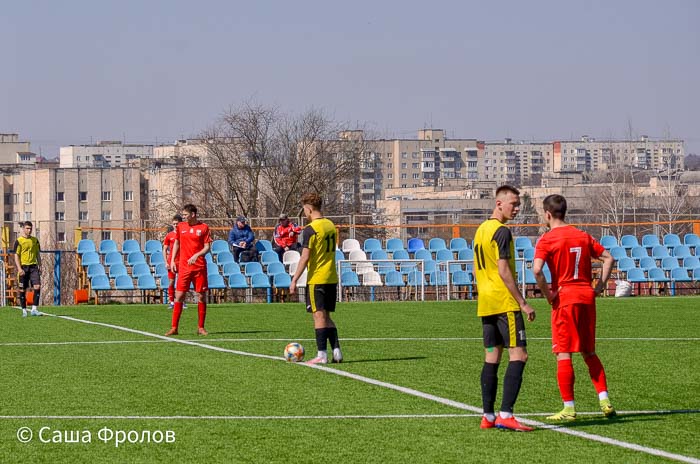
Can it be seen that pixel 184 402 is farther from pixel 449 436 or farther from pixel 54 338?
pixel 54 338

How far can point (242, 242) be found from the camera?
3083 cm

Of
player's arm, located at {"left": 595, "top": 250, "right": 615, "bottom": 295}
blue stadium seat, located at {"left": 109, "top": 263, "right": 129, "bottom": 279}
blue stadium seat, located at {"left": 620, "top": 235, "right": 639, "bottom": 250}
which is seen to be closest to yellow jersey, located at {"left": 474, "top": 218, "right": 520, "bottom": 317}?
player's arm, located at {"left": 595, "top": 250, "right": 615, "bottom": 295}

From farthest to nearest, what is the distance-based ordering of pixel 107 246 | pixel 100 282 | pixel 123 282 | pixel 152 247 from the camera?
pixel 152 247, pixel 107 246, pixel 123 282, pixel 100 282

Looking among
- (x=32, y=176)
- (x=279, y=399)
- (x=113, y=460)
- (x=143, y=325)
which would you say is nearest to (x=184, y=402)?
(x=279, y=399)

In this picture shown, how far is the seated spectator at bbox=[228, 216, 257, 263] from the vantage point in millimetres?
30844

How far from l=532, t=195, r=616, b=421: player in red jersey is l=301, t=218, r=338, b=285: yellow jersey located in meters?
4.36

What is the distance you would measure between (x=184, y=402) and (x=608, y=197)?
102 m

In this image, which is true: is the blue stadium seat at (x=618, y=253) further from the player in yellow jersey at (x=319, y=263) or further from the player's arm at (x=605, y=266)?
the player's arm at (x=605, y=266)

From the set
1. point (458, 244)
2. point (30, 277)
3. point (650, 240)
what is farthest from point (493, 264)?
point (650, 240)

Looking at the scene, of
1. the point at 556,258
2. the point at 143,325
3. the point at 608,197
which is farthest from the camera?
the point at 608,197

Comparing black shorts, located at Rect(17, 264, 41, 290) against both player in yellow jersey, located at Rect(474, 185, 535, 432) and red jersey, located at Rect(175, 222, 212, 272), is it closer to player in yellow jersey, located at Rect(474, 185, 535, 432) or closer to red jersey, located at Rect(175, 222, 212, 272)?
red jersey, located at Rect(175, 222, 212, 272)

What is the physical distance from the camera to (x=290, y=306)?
27.6 metres

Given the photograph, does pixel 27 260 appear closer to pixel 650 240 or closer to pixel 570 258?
pixel 570 258

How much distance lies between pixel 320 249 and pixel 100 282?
17.2 m
